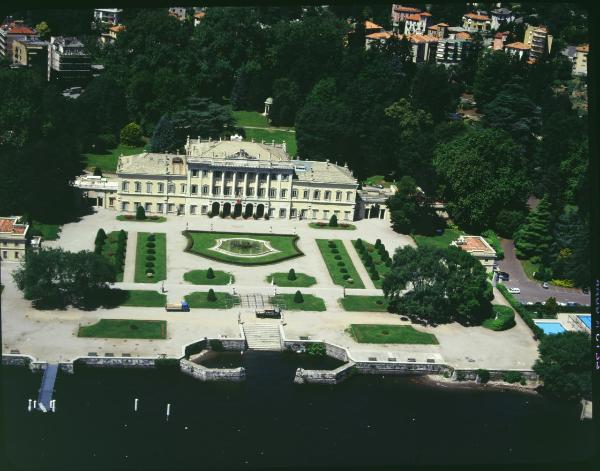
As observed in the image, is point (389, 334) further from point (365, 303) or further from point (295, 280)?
point (295, 280)

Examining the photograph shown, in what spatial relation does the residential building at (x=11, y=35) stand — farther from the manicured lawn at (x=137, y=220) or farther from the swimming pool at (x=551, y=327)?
the swimming pool at (x=551, y=327)

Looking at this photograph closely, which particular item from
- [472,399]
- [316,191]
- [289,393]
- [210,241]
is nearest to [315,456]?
[289,393]

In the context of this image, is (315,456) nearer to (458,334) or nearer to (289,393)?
(289,393)

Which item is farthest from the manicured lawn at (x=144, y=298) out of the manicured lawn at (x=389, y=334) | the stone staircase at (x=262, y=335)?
the manicured lawn at (x=389, y=334)

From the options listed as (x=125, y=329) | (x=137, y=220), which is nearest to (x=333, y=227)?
(x=137, y=220)

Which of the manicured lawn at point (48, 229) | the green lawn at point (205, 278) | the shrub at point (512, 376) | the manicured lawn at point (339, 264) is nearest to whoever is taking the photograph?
the shrub at point (512, 376)

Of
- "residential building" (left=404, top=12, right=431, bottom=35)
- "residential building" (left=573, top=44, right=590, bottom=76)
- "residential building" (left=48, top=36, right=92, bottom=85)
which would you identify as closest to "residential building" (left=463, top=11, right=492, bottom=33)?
"residential building" (left=404, top=12, right=431, bottom=35)

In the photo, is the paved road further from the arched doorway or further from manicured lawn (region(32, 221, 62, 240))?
manicured lawn (region(32, 221, 62, 240))
